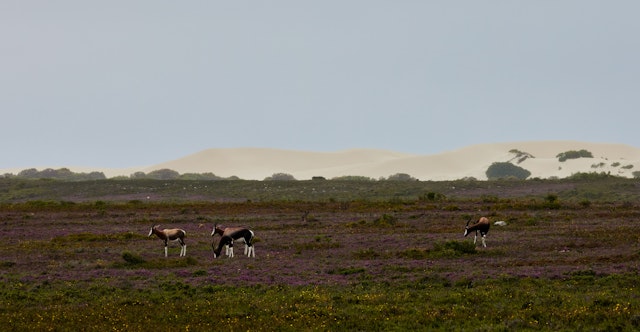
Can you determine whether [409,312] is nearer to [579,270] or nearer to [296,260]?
[579,270]

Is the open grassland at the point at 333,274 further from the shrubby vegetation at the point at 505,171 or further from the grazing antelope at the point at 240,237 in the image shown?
the shrubby vegetation at the point at 505,171

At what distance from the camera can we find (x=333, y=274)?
33438 mm

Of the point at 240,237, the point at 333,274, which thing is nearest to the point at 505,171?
the point at 240,237

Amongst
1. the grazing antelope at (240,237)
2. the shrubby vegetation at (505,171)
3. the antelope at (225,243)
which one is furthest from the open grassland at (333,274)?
the shrubby vegetation at (505,171)

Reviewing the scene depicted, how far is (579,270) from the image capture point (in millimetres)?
31328

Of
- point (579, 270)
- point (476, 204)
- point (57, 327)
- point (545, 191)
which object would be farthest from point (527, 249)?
point (545, 191)

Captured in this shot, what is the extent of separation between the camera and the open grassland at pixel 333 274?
2442cm

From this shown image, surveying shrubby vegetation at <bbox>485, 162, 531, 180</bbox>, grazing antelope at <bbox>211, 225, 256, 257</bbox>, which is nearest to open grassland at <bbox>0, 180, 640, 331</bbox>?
grazing antelope at <bbox>211, 225, 256, 257</bbox>

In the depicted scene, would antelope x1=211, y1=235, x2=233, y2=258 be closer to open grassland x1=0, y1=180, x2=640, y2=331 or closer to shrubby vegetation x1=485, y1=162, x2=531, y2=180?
open grassland x1=0, y1=180, x2=640, y2=331

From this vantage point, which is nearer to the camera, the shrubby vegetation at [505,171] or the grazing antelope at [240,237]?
the grazing antelope at [240,237]

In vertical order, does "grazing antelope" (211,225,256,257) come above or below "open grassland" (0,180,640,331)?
above

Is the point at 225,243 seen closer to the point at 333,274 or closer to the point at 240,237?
the point at 240,237

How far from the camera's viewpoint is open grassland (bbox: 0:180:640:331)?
24422 mm

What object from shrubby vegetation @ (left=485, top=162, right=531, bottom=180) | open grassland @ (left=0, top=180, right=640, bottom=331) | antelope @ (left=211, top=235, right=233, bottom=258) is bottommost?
open grassland @ (left=0, top=180, right=640, bottom=331)
